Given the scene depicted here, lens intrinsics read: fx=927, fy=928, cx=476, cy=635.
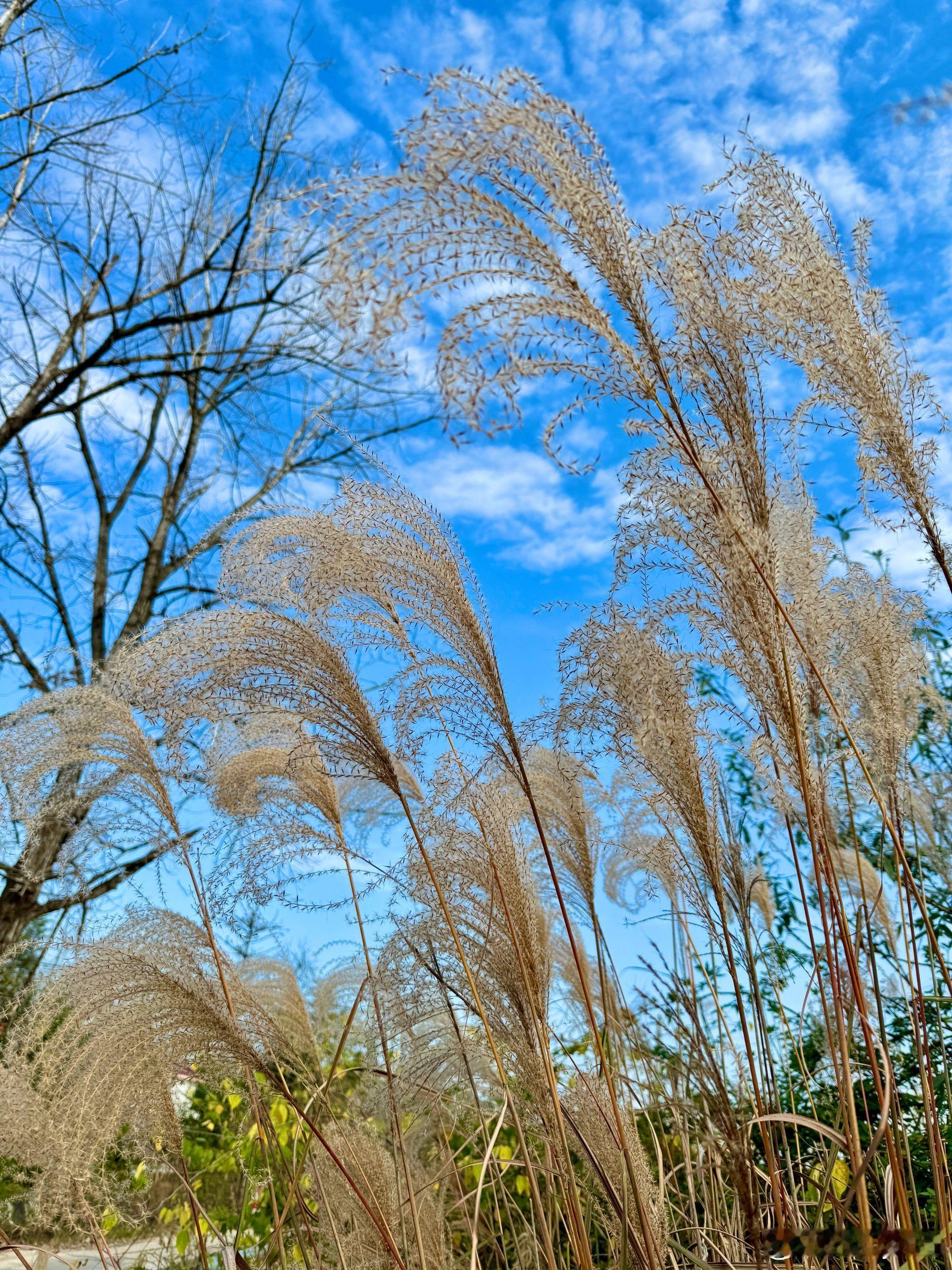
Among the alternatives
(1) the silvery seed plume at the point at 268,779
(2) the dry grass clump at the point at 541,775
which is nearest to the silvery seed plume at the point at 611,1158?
(2) the dry grass clump at the point at 541,775

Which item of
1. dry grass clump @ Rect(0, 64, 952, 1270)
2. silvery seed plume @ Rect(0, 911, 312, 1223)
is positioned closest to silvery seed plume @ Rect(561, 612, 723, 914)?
dry grass clump @ Rect(0, 64, 952, 1270)

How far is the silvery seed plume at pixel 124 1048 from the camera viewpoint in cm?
194

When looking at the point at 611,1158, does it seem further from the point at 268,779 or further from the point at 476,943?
the point at 268,779

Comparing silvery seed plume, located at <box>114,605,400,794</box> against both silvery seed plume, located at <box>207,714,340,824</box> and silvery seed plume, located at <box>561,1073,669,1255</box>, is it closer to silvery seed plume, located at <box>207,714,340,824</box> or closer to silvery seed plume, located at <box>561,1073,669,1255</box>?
silvery seed plume, located at <box>207,714,340,824</box>

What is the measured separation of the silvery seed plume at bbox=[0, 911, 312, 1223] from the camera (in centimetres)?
194

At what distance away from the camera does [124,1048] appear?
2014 mm

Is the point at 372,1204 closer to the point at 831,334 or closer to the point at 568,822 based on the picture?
the point at 568,822

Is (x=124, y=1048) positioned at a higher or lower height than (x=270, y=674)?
lower

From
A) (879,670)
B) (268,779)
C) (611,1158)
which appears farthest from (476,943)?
(879,670)

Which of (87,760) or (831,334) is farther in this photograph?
(87,760)

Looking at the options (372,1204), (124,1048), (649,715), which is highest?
(649,715)

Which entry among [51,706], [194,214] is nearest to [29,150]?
[194,214]

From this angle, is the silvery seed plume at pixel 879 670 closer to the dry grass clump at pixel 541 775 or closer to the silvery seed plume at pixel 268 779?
the dry grass clump at pixel 541 775

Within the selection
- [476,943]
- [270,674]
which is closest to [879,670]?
[476,943]
